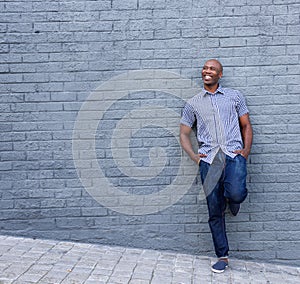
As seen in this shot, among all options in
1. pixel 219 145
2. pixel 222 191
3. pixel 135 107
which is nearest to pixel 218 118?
pixel 219 145

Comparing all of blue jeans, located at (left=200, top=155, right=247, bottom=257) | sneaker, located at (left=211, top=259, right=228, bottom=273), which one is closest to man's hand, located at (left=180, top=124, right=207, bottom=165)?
blue jeans, located at (left=200, top=155, right=247, bottom=257)

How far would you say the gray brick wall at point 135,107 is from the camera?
4.99 metres

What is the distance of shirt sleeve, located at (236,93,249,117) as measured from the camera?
489 cm

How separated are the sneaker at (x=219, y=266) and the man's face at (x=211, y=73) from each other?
69.6 inches

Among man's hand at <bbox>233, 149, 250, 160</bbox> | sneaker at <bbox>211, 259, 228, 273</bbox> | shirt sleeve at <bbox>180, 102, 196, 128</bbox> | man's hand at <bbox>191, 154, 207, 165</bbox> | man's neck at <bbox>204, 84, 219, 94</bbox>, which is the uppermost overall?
man's neck at <bbox>204, 84, 219, 94</bbox>

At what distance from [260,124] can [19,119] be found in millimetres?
2519

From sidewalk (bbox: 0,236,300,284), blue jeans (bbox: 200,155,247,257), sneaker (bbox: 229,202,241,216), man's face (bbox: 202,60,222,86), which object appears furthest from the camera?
sneaker (bbox: 229,202,241,216)

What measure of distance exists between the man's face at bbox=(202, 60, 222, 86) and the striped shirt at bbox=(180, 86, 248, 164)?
10 cm

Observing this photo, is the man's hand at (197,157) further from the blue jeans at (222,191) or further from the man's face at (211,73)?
the man's face at (211,73)

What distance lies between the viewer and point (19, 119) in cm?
513

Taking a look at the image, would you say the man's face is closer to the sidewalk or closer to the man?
the man

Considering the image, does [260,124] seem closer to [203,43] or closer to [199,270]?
[203,43]

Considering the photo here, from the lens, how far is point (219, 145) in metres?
4.82

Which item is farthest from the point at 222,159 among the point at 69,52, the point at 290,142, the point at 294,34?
the point at 69,52
